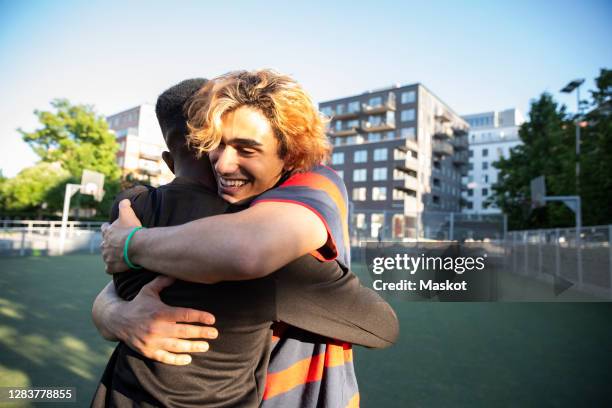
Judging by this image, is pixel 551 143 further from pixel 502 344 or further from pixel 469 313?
pixel 502 344

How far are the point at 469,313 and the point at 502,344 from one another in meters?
2.56

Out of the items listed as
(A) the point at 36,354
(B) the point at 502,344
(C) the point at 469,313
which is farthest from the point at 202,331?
(C) the point at 469,313

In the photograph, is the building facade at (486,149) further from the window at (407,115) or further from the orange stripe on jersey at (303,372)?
the orange stripe on jersey at (303,372)

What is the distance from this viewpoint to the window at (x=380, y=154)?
164ft

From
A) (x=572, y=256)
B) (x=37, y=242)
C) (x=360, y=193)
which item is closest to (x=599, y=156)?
(x=572, y=256)

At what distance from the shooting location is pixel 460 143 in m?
64.5

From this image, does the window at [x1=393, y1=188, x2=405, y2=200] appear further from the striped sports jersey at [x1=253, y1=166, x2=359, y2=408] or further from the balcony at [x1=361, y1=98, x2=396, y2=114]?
the striped sports jersey at [x1=253, y1=166, x2=359, y2=408]

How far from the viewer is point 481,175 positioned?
8044 cm

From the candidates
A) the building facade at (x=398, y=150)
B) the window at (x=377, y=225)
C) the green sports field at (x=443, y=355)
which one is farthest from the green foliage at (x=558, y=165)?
the building facade at (x=398, y=150)

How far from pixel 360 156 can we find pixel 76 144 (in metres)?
32.5

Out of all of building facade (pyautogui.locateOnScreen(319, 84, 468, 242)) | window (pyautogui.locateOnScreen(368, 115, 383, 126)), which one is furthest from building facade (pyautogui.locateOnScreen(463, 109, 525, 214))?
window (pyautogui.locateOnScreen(368, 115, 383, 126))

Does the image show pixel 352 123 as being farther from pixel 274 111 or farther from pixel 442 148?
pixel 274 111

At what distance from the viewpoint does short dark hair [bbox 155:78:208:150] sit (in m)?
1.51

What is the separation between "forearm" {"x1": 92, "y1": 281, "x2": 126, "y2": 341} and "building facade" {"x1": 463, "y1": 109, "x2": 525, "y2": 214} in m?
79.9
